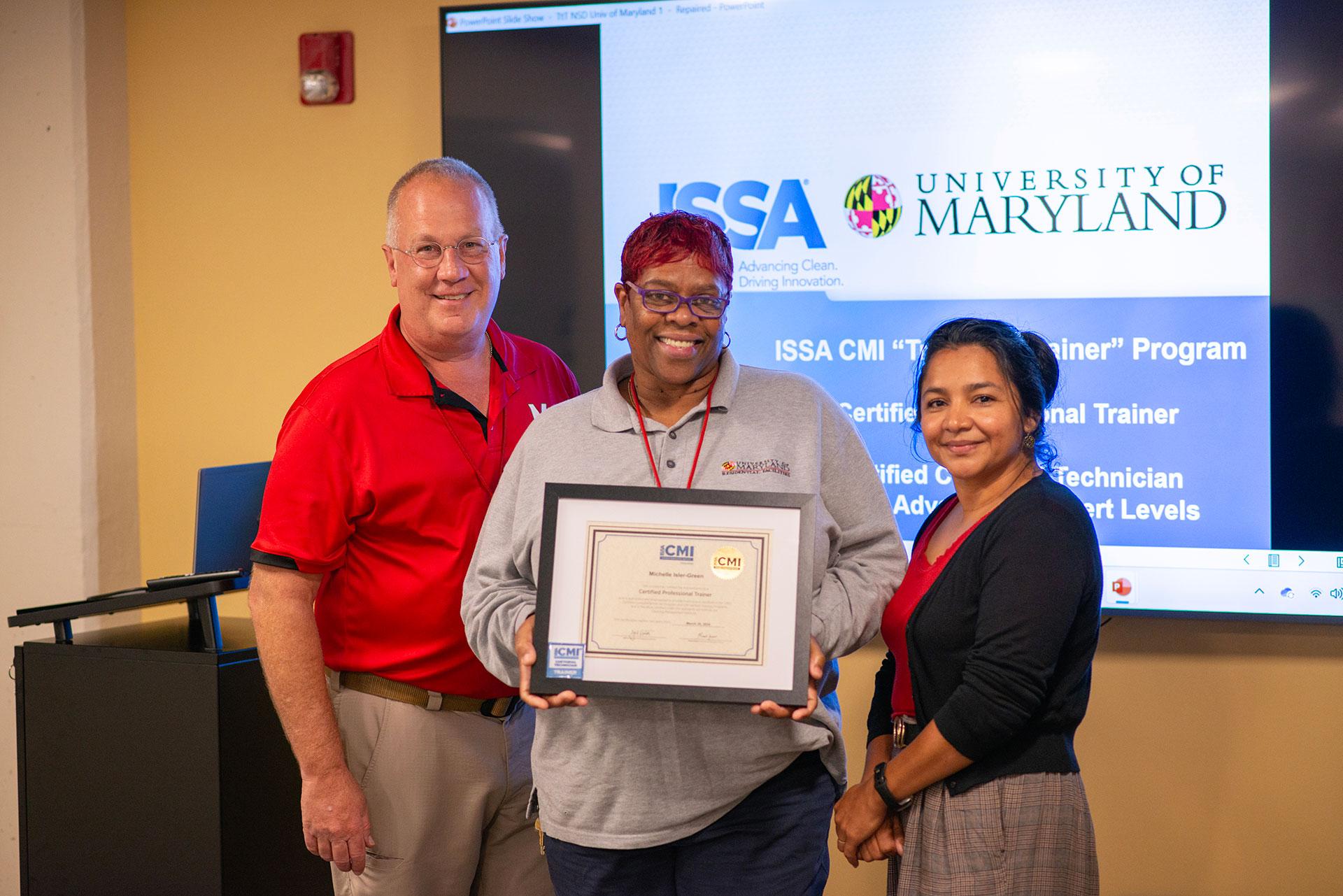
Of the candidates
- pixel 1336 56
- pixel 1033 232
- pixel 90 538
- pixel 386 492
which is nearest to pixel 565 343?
pixel 386 492

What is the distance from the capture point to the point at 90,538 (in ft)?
10.7

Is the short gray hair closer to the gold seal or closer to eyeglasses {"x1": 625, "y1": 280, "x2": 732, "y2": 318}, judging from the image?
eyeglasses {"x1": 625, "y1": 280, "x2": 732, "y2": 318}

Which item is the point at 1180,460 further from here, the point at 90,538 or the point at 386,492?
the point at 90,538

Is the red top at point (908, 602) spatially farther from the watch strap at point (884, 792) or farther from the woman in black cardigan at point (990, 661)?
the watch strap at point (884, 792)

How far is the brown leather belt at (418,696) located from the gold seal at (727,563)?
675 millimetres

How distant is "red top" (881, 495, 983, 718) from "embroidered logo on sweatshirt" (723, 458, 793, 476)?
0.27 metres

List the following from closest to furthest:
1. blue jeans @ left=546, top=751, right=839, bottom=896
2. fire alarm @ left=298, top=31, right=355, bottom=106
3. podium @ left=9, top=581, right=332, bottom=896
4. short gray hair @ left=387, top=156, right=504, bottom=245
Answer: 1. blue jeans @ left=546, top=751, right=839, bottom=896
2. short gray hair @ left=387, top=156, right=504, bottom=245
3. podium @ left=9, top=581, right=332, bottom=896
4. fire alarm @ left=298, top=31, right=355, bottom=106

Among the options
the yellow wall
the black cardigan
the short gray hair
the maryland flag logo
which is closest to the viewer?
the black cardigan

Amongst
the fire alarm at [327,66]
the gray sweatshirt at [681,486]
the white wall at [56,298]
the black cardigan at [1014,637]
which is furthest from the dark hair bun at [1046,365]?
the white wall at [56,298]

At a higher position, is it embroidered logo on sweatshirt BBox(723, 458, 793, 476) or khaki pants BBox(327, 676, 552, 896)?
embroidered logo on sweatshirt BBox(723, 458, 793, 476)

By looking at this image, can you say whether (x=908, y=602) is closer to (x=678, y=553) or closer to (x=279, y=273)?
(x=678, y=553)

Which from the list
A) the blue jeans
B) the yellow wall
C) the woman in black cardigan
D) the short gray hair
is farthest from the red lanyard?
the yellow wall

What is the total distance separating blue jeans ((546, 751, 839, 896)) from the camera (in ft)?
5.56

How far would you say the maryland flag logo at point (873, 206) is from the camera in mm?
2713
